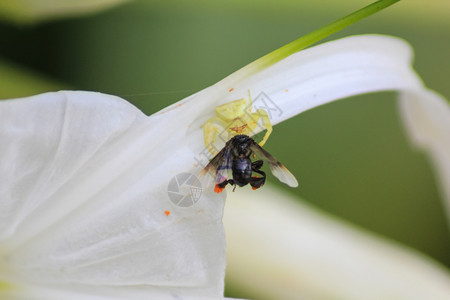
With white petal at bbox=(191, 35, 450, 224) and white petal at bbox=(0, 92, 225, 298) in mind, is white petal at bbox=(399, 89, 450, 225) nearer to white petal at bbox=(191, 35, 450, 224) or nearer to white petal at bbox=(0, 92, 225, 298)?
white petal at bbox=(191, 35, 450, 224)

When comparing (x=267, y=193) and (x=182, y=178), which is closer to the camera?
(x=182, y=178)

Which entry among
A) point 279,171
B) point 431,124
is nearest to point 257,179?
point 279,171

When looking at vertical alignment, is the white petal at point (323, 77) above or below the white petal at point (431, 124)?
below

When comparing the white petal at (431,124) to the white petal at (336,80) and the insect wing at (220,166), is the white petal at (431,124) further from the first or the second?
the insect wing at (220,166)

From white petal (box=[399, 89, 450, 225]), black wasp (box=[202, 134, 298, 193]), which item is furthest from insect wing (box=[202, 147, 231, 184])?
white petal (box=[399, 89, 450, 225])

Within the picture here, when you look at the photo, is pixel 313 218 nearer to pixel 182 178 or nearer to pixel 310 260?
pixel 310 260

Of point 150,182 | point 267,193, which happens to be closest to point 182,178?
point 150,182

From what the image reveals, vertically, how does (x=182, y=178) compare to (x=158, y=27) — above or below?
below

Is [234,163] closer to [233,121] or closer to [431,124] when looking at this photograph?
[233,121]

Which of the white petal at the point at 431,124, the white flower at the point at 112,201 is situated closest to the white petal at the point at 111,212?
the white flower at the point at 112,201
